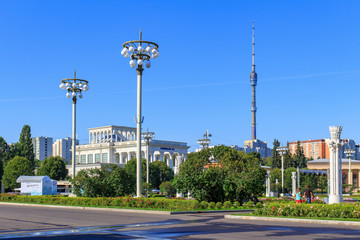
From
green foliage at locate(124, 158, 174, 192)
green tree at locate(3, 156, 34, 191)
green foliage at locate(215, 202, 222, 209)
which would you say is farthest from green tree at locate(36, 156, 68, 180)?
green foliage at locate(215, 202, 222, 209)

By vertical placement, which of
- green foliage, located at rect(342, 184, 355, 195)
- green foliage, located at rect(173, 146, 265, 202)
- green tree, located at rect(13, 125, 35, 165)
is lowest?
green foliage, located at rect(342, 184, 355, 195)

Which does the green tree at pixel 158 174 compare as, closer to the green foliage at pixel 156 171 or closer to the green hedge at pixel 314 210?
the green foliage at pixel 156 171

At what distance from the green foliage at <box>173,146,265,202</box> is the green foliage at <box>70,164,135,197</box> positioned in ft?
22.8

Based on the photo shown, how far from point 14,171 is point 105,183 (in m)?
64.4

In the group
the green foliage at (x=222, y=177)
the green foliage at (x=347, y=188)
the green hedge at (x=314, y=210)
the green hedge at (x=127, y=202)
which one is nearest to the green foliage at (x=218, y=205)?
the green hedge at (x=127, y=202)

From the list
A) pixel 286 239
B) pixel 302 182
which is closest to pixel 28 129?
pixel 302 182

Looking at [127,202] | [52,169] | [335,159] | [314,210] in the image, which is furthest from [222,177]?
[52,169]

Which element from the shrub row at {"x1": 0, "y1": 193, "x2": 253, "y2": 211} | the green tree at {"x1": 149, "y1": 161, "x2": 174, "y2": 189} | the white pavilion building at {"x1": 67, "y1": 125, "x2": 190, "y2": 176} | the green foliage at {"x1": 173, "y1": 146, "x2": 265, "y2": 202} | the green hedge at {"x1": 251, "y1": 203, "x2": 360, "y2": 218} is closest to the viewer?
the green hedge at {"x1": 251, "y1": 203, "x2": 360, "y2": 218}

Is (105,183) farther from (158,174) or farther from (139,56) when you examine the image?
(158,174)

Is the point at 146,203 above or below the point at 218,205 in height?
above

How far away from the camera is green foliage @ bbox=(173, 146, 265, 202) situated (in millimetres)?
32406

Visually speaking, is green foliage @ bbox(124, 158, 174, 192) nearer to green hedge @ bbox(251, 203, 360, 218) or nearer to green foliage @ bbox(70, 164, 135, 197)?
green foliage @ bbox(70, 164, 135, 197)

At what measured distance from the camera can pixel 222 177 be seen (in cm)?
3300

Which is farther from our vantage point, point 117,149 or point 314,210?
point 117,149
